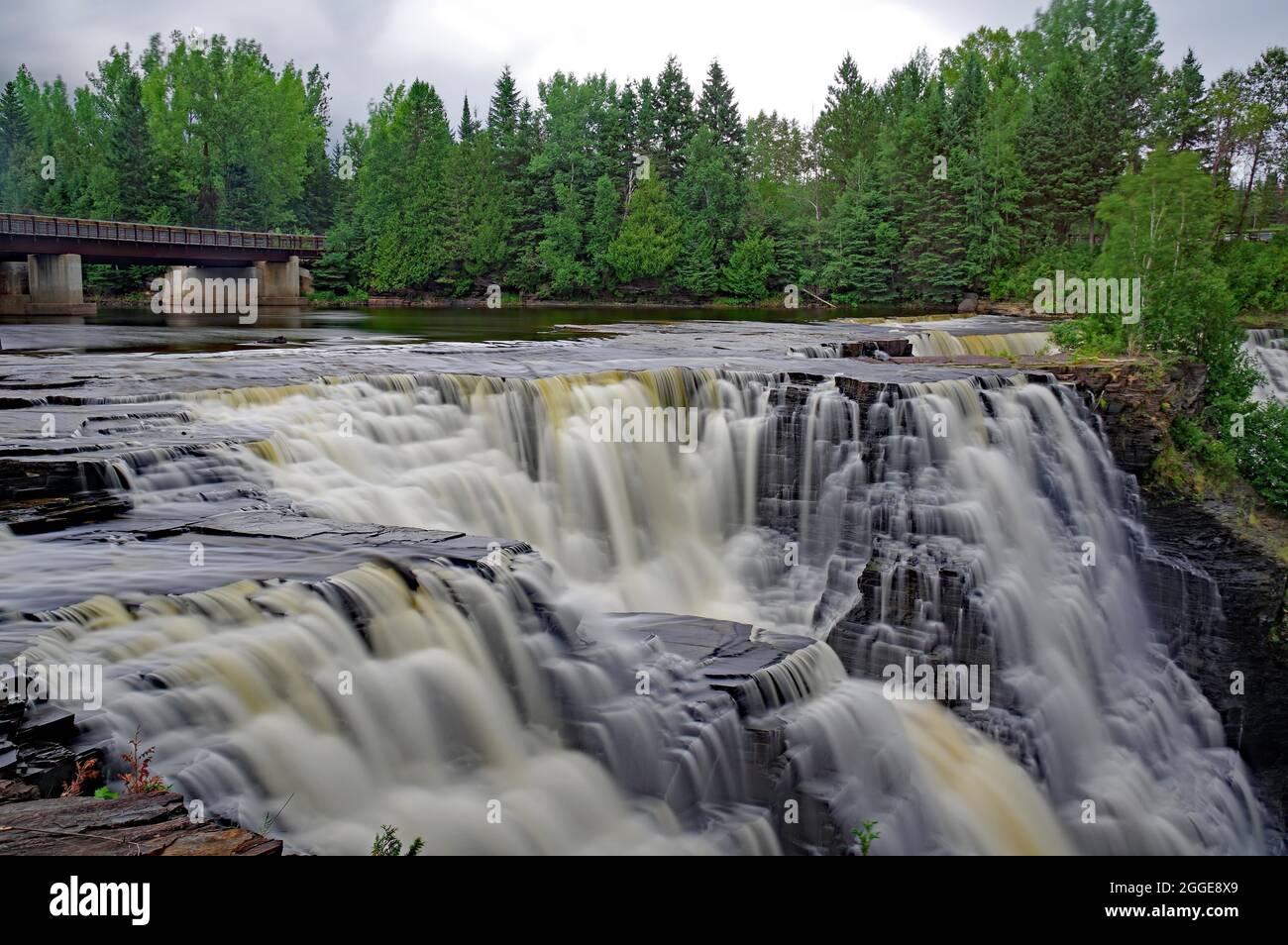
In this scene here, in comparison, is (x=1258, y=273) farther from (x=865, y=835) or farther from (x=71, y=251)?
(x=71, y=251)

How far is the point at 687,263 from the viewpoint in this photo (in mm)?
66250

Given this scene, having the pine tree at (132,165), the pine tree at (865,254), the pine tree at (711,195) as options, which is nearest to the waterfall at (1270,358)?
the pine tree at (865,254)

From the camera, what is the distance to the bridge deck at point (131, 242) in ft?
153

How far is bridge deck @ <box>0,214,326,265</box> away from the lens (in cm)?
4669

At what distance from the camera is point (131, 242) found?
51781 mm

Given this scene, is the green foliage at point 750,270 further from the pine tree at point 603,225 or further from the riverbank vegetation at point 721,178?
the pine tree at point 603,225

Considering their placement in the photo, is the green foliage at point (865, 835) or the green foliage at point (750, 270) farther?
the green foliage at point (750, 270)

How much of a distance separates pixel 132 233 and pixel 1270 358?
A: 50.0 m

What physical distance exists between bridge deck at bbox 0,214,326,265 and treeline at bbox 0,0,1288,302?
30.2ft
